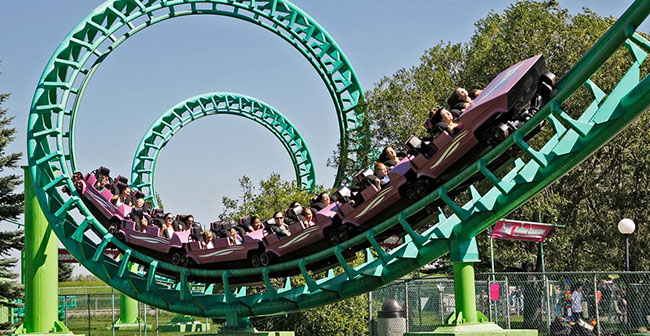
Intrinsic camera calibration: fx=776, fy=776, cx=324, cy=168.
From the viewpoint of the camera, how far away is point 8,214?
20.3 m

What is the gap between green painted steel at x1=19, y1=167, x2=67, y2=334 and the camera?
1269 cm

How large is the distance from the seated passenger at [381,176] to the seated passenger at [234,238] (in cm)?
260

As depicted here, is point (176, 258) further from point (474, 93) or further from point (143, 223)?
point (474, 93)

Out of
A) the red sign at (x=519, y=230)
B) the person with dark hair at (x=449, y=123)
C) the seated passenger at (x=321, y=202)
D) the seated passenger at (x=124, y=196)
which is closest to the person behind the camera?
the person with dark hair at (x=449, y=123)

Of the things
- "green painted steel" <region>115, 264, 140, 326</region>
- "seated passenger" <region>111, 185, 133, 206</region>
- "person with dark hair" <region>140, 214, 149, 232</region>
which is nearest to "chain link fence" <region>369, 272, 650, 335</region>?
"person with dark hair" <region>140, 214, 149, 232</region>

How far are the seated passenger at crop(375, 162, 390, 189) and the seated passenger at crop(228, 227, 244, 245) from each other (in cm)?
260

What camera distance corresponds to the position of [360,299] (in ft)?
53.1

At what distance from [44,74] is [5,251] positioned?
1009 cm

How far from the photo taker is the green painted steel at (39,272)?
1269 cm

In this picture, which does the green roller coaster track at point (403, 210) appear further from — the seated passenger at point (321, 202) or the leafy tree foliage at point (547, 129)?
the leafy tree foliage at point (547, 129)

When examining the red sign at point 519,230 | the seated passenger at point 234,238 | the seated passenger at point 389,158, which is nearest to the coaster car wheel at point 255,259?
the seated passenger at point 234,238

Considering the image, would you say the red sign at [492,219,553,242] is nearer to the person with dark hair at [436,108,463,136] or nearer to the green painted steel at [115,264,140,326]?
the person with dark hair at [436,108,463,136]

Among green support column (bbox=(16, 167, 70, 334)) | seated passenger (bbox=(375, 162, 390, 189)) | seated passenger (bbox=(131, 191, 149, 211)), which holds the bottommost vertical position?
green support column (bbox=(16, 167, 70, 334))

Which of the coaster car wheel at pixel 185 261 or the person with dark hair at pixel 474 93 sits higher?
the person with dark hair at pixel 474 93
